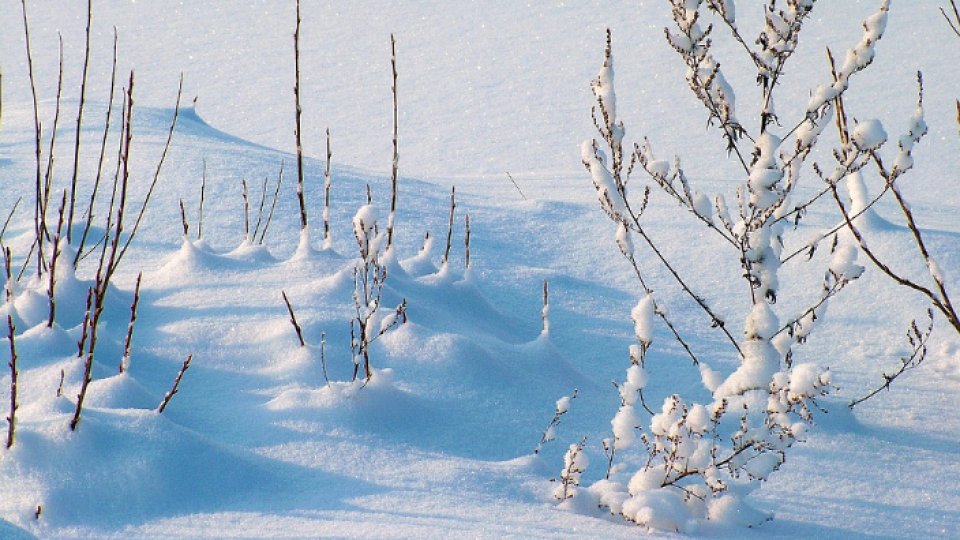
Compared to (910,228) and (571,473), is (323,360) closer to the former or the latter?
(571,473)

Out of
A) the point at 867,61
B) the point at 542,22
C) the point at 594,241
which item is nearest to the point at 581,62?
the point at 542,22

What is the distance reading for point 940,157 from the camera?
10.3 meters

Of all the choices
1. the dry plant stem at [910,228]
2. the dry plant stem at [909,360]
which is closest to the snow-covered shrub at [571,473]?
the dry plant stem at [910,228]

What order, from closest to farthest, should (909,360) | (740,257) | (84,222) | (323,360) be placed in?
(740,257) → (323,360) → (909,360) → (84,222)

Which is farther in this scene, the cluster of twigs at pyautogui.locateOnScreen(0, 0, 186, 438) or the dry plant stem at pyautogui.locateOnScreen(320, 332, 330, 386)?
the dry plant stem at pyautogui.locateOnScreen(320, 332, 330, 386)

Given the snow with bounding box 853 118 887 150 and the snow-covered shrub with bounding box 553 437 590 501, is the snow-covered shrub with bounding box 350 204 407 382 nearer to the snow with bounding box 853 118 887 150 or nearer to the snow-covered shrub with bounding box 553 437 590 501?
the snow-covered shrub with bounding box 553 437 590 501

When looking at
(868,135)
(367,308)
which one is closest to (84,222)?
(367,308)

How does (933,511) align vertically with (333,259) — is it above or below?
below

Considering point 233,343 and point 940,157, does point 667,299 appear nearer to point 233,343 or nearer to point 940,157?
point 233,343

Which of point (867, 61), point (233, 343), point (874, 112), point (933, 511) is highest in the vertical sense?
point (874, 112)

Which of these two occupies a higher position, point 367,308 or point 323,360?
point 367,308

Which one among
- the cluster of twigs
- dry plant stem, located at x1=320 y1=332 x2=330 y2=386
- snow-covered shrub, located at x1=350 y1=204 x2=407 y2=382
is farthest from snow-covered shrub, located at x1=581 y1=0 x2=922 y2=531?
the cluster of twigs

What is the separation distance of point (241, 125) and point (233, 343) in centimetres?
1109

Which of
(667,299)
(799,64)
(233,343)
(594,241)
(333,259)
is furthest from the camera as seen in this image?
(799,64)
